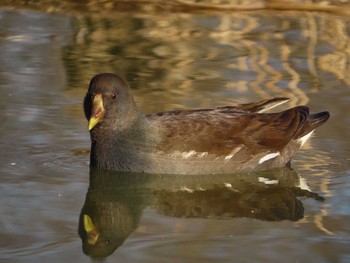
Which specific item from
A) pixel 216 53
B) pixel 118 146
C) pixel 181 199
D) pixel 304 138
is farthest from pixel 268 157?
pixel 216 53

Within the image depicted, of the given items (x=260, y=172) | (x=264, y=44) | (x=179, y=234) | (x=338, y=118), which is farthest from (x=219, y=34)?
(x=179, y=234)

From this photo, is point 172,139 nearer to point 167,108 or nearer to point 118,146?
point 118,146

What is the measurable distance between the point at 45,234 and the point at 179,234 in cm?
92

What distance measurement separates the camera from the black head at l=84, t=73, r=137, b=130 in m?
8.55

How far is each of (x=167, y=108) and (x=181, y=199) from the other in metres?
2.38

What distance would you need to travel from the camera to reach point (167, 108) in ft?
34.2

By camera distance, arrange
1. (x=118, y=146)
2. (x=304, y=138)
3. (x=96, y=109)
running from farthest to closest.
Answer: (x=304, y=138)
(x=118, y=146)
(x=96, y=109)

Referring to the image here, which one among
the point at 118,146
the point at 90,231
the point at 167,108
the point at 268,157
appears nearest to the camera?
the point at 90,231

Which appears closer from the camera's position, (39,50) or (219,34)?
(39,50)

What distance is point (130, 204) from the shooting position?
8.05m

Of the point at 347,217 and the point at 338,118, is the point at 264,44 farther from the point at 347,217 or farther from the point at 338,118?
the point at 347,217

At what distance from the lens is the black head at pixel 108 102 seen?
855cm

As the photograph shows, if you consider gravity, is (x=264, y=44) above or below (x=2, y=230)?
below

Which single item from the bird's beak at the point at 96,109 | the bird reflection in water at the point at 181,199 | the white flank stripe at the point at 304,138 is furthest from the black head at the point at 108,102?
the white flank stripe at the point at 304,138
